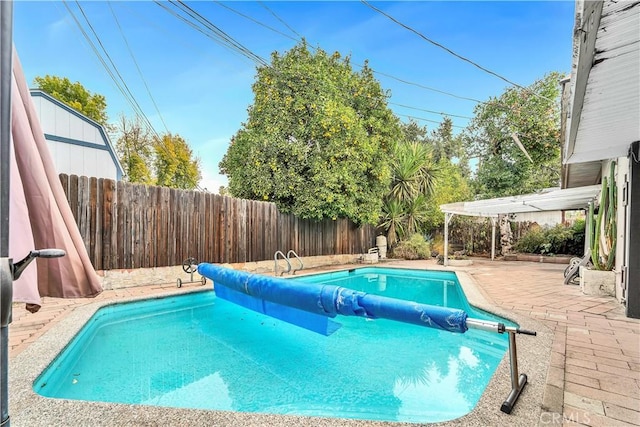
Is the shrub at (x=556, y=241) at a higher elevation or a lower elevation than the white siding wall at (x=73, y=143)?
lower

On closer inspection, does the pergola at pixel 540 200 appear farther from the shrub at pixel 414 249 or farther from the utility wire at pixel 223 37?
the utility wire at pixel 223 37

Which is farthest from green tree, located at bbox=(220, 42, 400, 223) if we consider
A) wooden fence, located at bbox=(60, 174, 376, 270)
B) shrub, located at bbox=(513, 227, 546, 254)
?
shrub, located at bbox=(513, 227, 546, 254)

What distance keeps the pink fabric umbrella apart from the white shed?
9527 mm

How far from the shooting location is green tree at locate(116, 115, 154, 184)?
20094 millimetres

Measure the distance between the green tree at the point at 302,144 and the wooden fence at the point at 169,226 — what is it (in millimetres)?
965

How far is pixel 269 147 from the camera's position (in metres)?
9.41

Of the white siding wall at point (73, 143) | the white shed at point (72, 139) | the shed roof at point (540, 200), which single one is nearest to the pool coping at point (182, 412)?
the shed roof at point (540, 200)

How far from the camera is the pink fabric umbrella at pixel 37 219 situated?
104cm

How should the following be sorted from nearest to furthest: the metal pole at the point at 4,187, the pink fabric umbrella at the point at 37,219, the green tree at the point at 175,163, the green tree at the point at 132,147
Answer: the metal pole at the point at 4,187 → the pink fabric umbrella at the point at 37,219 → the green tree at the point at 132,147 → the green tree at the point at 175,163

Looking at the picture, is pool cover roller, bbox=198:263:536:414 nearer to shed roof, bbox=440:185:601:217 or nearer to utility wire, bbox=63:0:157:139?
shed roof, bbox=440:185:601:217

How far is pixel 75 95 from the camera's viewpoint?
18.0m

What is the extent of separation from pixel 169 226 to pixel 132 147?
1667 cm

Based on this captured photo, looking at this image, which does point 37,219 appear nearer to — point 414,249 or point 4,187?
point 4,187

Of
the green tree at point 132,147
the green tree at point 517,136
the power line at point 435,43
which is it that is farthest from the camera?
the green tree at point 132,147
